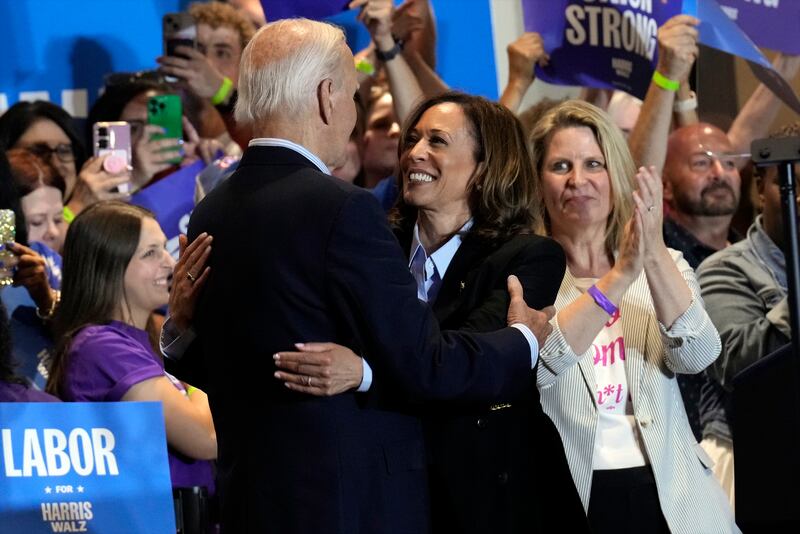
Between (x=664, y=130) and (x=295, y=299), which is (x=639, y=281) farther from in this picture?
(x=295, y=299)

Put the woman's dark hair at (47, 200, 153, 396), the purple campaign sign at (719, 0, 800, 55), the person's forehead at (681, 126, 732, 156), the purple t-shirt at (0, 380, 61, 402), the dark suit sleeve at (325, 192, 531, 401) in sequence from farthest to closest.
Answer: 1. the person's forehead at (681, 126, 732, 156)
2. the purple campaign sign at (719, 0, 800, 55)
3. the woman's dark hair at (47, 200, 153, 396)
4. the purple t-shirt at (0, 380, 61, 402)
5. the dark suit sleeve at (325, 192, 531, 401)

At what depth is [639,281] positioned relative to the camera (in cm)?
353

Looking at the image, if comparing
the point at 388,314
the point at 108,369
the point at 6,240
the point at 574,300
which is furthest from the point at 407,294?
the point at 6,240

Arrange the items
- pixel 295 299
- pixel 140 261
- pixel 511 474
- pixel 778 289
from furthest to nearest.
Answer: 1. pixel 778 289
2. pixel 140 261
3. pixel 511 474
4. pixel 295 299

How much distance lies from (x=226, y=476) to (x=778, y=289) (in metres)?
2.26

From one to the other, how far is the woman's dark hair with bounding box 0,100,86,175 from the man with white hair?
2392 mm

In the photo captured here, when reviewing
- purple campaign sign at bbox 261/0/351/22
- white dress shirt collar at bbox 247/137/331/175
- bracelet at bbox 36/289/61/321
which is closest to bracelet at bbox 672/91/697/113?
purple campaign sign at bbox 261/0/351/22

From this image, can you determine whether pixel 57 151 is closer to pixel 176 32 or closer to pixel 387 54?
pixel 176 32

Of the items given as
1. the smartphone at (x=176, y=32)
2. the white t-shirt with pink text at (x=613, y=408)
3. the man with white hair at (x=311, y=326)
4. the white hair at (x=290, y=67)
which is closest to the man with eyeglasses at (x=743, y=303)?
the white t-shirt with pink text at (x=613, y=408)

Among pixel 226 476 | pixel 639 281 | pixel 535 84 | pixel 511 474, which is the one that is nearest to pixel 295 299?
pixel 226 476

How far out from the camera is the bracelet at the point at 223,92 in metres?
4.95

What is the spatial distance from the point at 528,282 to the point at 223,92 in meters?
2.36

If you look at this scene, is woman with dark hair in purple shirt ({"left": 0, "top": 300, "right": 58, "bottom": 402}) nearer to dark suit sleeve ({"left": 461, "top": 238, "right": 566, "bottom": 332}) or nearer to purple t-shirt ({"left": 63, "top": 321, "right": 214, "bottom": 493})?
purple t-shirt ({"left": 63, "top": 321, "right": 214, "bottom": 493})

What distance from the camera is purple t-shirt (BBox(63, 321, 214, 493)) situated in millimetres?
3594
